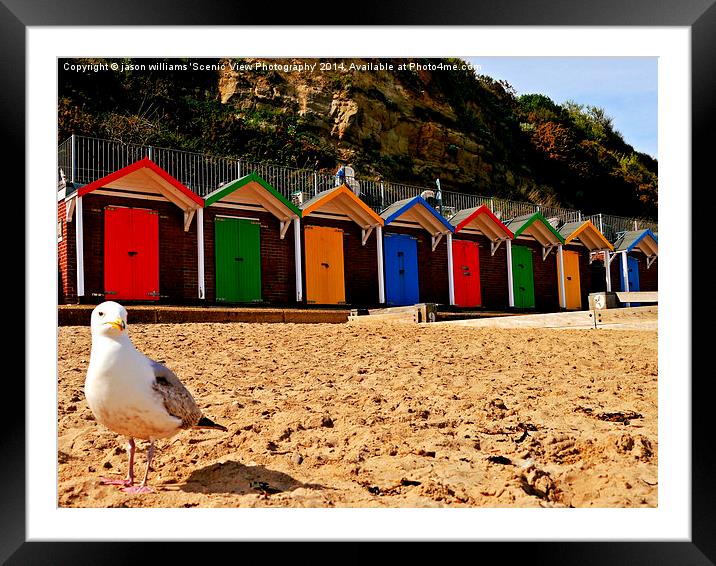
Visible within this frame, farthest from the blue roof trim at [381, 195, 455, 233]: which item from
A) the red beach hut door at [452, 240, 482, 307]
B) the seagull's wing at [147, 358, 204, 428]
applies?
the seagull's wing at [147, 358, 204, 428]

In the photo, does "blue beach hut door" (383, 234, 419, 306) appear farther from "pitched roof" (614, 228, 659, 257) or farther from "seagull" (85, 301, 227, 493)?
"seagull" (85, 301, 227, 493)

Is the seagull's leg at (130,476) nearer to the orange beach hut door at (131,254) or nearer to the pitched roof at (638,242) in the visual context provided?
the orange beach hut door at (131,254)

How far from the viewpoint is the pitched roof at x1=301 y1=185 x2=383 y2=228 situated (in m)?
17.2

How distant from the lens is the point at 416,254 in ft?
63.9

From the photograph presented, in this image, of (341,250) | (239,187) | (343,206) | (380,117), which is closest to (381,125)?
(380,117)

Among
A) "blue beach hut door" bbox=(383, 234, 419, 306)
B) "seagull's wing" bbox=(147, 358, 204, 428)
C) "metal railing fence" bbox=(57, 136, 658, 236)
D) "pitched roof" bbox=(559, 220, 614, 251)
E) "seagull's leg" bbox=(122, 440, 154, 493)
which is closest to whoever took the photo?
"seagull's wing" bbox=(147, 358, 204, 428)

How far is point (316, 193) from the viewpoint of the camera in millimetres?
18359

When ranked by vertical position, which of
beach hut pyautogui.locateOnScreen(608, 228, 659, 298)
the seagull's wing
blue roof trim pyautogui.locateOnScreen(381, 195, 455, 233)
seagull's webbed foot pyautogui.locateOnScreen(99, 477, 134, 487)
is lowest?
seagull's webbed foot pyautogui.locateOnScreen(99, 477, 134, 487)

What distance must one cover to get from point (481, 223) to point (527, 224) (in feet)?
5.20

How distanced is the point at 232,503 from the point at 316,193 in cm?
1467

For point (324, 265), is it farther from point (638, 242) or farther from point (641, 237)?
point (641, 237)

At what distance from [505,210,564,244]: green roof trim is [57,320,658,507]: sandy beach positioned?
13003 millimetres
